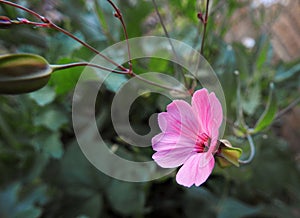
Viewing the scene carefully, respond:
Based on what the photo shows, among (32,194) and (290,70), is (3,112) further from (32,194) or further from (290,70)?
(290,70)

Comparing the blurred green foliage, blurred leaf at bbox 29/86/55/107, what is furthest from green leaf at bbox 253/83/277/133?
blurred leaf at bbox 29/86/55/107

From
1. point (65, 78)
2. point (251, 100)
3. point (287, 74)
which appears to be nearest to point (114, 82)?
point (65, 78)

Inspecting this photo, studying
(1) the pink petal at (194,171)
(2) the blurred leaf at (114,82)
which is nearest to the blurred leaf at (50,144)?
(2) the blurred leaf at (114,82)

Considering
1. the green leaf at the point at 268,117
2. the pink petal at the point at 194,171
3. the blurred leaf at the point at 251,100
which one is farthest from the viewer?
the blurred leaf at the point at 251,100

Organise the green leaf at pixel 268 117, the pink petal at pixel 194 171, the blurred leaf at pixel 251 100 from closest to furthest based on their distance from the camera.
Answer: the pink petal at pixel 194 171 < the green leaf at pixel 268 117 < the blurred leaf at pixel 251 100

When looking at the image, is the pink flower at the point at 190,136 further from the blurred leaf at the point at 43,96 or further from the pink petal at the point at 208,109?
the blurred leaf at the point at 43,96

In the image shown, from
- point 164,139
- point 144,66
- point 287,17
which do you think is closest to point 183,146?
point 164,139
